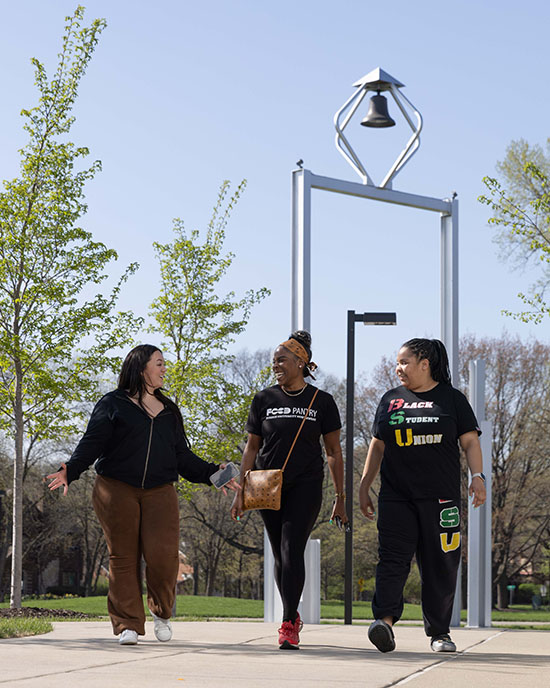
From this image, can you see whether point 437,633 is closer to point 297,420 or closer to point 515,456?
point 297,420

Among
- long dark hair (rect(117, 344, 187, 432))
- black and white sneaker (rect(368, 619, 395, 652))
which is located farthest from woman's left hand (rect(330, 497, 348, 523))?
long dark hair (rect(117, 344, 187, 432))

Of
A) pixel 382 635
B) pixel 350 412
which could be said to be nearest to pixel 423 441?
pixel 382 635

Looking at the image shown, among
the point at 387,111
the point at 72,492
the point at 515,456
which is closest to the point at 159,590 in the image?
the point at 387,111

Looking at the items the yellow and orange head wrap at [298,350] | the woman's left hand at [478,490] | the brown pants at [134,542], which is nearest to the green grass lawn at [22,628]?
the brown pants at [134,542]

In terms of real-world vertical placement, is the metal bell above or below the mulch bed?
above

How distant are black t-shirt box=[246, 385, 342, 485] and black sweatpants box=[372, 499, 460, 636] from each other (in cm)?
61

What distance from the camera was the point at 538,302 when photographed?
1537cm

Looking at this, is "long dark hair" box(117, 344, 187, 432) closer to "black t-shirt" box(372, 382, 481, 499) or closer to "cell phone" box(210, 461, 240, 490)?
"cell phone" box(210, 461, 240, 490)

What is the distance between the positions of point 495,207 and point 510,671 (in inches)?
439

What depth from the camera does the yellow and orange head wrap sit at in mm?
6625

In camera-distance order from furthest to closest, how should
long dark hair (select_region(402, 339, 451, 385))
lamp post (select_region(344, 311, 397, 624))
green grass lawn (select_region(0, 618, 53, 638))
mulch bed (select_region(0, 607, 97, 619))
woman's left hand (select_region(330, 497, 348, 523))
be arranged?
mulch bed (select_region(0, 607, 97, 619)), lamp post (select_region(344, 311, 397, 624)), green grass lawn (select_region(0, 618, 53, 638)), woman's left hand (select_region(330, 497, 348, 523)), long dark hair (select_region(402, 339, 451, 385))

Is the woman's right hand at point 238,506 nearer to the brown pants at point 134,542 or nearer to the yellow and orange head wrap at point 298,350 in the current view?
the brown pants at point 134,542

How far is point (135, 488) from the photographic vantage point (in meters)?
6.25

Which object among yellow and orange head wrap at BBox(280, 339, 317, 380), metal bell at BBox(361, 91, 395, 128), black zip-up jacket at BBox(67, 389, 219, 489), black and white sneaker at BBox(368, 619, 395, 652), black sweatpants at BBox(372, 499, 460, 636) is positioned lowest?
black and white sneaker at BBox(368, 619, 395, 652)
